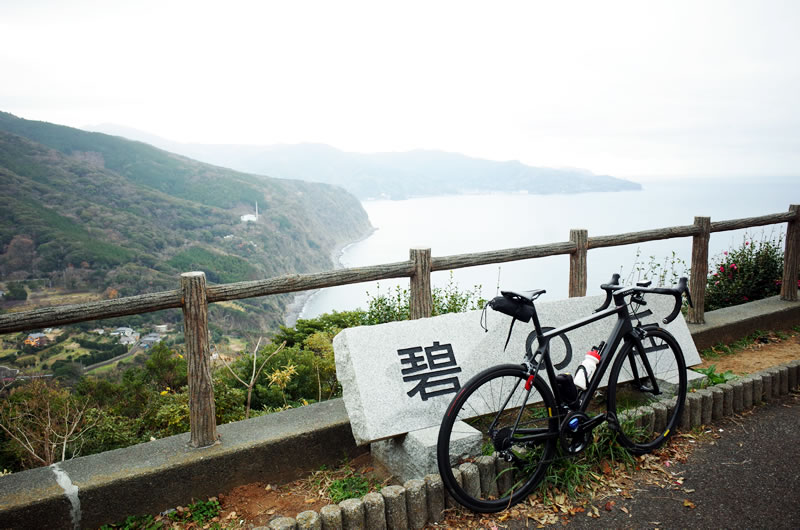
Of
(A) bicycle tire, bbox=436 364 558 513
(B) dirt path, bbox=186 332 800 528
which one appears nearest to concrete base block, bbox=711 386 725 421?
(B) dirt path, bbox=186 332 800 528

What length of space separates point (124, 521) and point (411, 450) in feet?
5.24

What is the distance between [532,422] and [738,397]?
5.97 ft

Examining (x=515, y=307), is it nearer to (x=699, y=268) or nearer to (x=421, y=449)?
(x=421, y=449)

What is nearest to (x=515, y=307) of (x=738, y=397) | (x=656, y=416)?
(x=656, y=416)

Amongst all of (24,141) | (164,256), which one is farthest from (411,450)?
(24,141)

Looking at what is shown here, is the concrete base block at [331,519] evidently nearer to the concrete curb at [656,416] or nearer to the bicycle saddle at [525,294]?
the concrete curb at [656,416]

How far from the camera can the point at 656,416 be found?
3225 mm

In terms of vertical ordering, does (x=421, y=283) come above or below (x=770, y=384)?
above

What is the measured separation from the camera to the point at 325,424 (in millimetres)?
3240

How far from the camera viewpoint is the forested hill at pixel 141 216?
53.4ft

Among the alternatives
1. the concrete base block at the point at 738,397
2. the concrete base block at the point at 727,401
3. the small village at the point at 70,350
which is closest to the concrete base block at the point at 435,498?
the concrete base block at the point at 727,401

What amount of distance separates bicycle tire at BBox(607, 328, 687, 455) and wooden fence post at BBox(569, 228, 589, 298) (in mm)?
1055

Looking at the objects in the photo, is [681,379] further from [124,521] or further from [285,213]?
[285,213]

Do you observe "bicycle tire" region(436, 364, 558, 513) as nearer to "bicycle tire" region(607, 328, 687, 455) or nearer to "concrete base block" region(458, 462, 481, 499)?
"concrete base block" region(458, 462, 481, 499)
